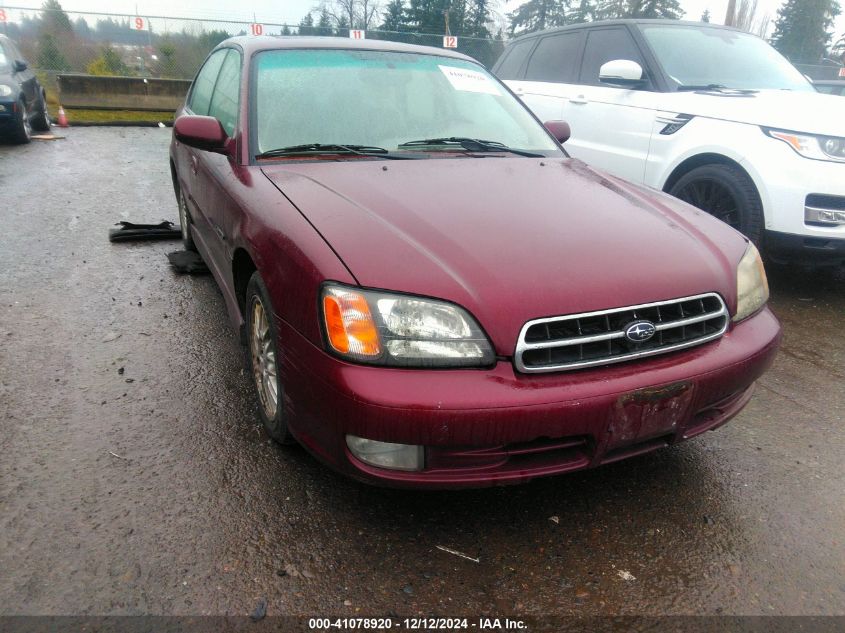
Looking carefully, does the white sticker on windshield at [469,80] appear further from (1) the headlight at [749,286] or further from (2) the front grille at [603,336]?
(2) the front grille at [603,336]

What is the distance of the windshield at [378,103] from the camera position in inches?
119

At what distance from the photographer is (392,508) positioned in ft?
7.55

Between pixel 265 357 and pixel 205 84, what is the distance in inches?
101

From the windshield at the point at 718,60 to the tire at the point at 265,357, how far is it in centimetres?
396

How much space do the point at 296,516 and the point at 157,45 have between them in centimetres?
1823

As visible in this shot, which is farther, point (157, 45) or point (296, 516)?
point (157, 45)

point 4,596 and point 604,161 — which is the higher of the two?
point 604,161

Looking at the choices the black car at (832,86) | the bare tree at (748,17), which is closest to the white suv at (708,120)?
the black car at (832,86)

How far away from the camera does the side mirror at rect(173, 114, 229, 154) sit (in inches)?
117

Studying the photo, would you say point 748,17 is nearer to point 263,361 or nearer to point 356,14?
point 356,14

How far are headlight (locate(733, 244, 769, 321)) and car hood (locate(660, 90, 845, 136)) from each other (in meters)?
2.08

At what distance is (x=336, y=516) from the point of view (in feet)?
7.38

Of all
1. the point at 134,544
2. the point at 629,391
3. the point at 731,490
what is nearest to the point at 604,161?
the point at 731,490

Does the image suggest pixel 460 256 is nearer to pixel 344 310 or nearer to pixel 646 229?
pixel 344 310
